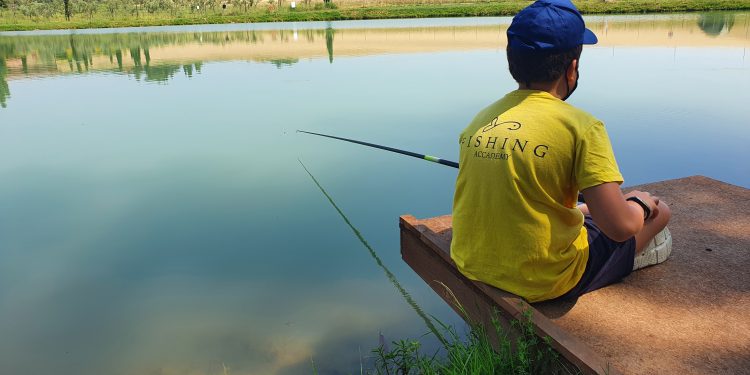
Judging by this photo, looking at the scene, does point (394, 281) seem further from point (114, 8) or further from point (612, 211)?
point (114, 8)

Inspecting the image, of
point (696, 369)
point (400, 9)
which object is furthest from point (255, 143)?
point (400, 9)

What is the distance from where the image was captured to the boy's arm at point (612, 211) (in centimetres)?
153

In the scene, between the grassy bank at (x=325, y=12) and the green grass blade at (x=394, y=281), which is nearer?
the green grass blade at (x=394, y=281)

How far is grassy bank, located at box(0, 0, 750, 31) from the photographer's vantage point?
77.0 feet

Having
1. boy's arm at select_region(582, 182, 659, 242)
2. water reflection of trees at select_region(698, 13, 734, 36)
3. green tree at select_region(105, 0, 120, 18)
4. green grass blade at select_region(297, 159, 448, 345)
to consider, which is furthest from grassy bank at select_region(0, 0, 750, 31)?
boy's arm at select_region(582, 182, 659, 242)

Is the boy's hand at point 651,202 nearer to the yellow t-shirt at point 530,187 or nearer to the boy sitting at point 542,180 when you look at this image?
the boy sitting at point 542,180

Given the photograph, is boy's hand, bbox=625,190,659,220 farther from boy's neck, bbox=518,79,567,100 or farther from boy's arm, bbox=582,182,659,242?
boy's neck, bbox=518,79,567,100

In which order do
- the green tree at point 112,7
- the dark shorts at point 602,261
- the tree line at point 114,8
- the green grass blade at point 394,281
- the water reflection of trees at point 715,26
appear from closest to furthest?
the dark shorts at point 602,261, the green grass blade at point 394,281, the water reflection of trees at point 715,26, the tree line at point 114,8, the green tree at point 112,7

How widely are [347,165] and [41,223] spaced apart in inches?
87.4

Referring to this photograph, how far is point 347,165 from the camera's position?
4.53 metres

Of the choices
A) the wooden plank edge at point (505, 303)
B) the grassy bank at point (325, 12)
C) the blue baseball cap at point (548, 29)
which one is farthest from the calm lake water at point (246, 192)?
the grassy bank at point (325, 12)

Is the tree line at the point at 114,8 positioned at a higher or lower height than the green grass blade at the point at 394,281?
higher

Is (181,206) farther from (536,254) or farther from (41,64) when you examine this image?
(41,64)

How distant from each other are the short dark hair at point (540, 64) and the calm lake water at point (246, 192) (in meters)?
1.23
